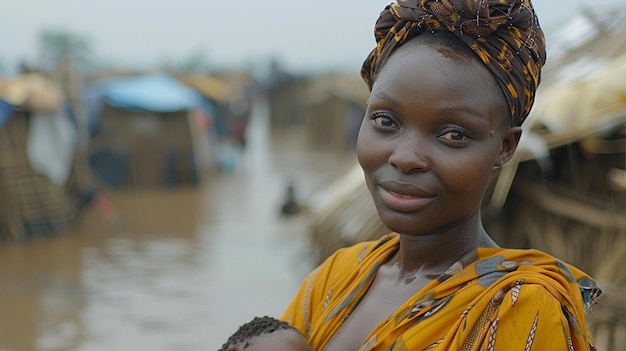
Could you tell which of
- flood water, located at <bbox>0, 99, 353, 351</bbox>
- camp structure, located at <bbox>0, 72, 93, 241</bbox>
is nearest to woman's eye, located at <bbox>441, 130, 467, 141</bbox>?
flood water, located at <bbox>0, 99, 353, 351</bbox>

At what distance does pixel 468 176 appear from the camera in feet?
4.33

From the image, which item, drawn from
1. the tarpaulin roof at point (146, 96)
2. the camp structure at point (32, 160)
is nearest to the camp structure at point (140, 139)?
the tarpaulin roof at point (146, 96)

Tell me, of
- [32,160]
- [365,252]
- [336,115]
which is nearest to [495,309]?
[365,252]

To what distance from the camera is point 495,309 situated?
1.24 metres

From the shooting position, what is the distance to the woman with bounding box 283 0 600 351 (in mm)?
1256

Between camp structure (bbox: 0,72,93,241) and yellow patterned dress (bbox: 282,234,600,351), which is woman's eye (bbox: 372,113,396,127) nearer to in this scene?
yellow patterned dress (bbox: 282,234,600,351)

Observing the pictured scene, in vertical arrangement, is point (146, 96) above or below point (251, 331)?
below

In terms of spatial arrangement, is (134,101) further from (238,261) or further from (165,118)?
(238,261)

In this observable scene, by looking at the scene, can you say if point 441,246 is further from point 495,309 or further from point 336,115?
point 336,115

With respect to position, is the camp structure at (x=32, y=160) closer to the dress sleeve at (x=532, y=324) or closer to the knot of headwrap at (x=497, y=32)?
the knot of headwrap at (x=497, y=32)

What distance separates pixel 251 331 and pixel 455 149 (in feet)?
1.80

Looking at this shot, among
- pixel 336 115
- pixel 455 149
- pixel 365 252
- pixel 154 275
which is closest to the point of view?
pixel 455 149

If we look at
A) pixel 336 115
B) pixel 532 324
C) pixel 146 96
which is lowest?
pixel 336 115

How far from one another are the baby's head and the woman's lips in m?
0.35
